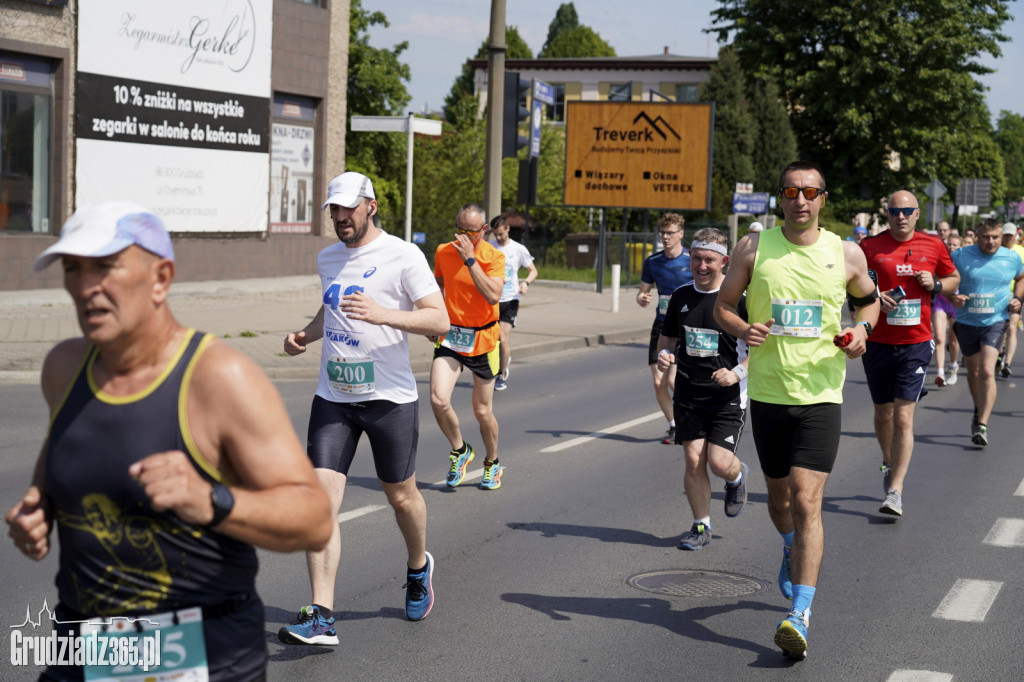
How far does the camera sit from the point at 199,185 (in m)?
24.3

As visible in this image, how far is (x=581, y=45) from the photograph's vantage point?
4043 inches

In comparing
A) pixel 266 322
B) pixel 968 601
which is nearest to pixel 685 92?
pixel 266 322

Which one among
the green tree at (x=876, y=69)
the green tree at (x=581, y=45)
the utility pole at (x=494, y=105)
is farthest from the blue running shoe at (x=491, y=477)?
the green tree at (x=581, y=45)

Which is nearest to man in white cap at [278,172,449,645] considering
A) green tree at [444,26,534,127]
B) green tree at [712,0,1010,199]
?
green tree at [712,0,1010,199]

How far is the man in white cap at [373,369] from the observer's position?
554cm

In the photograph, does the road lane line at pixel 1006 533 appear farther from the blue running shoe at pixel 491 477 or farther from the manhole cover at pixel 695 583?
the blue running shoe at pixel 491 477

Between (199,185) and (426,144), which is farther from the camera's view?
(426,144)

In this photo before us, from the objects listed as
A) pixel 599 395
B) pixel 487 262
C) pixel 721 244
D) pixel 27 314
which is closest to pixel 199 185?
pixel 27 314

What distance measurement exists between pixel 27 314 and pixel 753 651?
49.7 ft

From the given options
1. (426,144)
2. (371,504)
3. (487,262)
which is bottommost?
(371,504)

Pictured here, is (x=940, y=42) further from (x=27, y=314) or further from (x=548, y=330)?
(x=27, y=314)

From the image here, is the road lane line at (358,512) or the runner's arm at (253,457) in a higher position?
the runner's arm at (253,457)

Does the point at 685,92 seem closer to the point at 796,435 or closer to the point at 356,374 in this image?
the point at 796,435

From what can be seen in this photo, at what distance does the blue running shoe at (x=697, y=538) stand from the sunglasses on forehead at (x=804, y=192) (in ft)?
7.84
